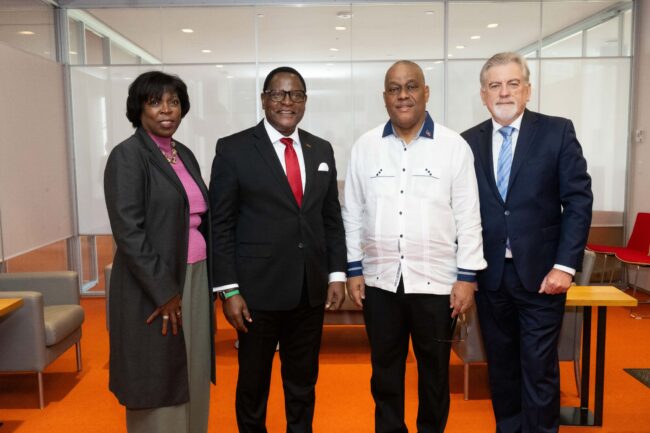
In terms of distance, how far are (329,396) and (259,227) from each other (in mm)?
1714

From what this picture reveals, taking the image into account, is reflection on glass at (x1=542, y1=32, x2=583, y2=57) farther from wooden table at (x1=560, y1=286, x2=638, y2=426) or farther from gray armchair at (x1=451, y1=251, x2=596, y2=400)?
wooden table at (x1=560, y1=286, x2=638, y2=426)

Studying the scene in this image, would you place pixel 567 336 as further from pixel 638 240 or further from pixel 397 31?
pixel 397 31

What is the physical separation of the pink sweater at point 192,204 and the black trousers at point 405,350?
2.50 feet

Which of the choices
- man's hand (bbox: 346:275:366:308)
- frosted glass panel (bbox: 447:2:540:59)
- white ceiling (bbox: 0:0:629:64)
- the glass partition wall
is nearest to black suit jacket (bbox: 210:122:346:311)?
man's hand (bbox: 346:275:366:308)

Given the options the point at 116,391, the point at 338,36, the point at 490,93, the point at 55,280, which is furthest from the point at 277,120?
the point at 338,36

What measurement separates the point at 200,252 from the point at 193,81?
428cm

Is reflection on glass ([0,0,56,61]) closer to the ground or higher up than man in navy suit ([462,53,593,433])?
higher up

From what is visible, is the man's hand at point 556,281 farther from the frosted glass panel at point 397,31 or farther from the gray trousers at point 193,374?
the frosted glass panel at point 397,31

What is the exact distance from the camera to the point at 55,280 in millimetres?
4000

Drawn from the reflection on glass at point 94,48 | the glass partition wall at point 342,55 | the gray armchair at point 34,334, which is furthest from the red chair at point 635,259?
the reflection on glass at point 94,48

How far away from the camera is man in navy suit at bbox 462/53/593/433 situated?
7.45 ft

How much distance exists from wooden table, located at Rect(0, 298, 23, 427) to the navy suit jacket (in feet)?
8.17

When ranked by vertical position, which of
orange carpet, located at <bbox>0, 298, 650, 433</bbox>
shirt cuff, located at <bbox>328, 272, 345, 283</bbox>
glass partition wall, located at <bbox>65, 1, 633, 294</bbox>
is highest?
glass partition wall, located at <bbox>65, 1, 633, 294</bbox>

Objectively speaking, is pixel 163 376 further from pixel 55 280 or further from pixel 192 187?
pixel 55 280
